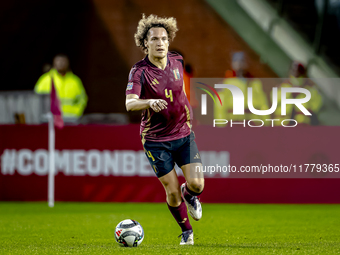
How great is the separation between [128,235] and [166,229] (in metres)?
1.70

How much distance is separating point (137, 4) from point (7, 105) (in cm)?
478

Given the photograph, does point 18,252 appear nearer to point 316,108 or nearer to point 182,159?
point 182,159

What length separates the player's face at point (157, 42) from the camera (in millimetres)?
5980

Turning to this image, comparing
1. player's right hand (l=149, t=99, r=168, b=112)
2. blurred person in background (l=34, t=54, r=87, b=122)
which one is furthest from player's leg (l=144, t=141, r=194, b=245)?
blurred person in background (l=34, t=54, r=87, b=122)

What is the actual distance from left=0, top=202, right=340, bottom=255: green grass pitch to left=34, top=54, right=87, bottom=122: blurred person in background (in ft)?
5.17

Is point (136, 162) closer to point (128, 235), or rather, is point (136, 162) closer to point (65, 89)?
point (65, 89)

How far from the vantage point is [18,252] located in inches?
220

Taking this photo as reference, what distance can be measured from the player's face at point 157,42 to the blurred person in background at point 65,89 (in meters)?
4.88

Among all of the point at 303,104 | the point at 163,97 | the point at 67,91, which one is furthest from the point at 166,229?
the point at 67,91

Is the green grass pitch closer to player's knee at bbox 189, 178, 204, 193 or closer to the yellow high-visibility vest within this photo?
player's knee at bbox 189, 178, 204, 193

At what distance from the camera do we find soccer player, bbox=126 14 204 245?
5945mm

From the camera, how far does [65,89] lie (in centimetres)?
1088

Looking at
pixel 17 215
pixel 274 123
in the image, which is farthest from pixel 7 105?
pixel 274 123

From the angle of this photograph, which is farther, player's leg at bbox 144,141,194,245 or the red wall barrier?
the red wall barrier
